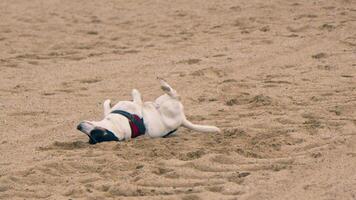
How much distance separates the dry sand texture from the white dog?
0.09 metres

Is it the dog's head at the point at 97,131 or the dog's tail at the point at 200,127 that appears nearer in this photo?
the dog's head at the point at 97,131

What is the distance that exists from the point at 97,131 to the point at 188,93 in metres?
1.95

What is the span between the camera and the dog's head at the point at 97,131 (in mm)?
5477

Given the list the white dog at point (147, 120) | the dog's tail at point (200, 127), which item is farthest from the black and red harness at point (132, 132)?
the dog's tail at point (200, 127)

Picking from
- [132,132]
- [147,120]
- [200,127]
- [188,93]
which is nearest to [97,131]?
[132,132]

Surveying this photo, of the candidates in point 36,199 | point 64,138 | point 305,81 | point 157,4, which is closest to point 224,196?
point 36,199

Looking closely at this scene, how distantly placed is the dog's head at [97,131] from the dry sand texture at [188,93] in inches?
3.3

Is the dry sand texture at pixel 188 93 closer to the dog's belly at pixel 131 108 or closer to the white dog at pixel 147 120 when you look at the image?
the white dog at pixel 147 120

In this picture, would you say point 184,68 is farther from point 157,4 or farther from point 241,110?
point 157,4

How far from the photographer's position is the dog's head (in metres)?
5.48

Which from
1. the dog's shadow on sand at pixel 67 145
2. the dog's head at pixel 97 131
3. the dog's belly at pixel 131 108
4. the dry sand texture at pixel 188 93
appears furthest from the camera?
the dog's belly at pixel 131 108

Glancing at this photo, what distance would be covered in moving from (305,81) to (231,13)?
176 inches

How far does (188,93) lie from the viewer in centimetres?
733

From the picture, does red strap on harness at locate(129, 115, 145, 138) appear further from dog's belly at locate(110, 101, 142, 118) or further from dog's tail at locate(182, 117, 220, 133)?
dog's tail at locate(182, 117, 220, 133)
